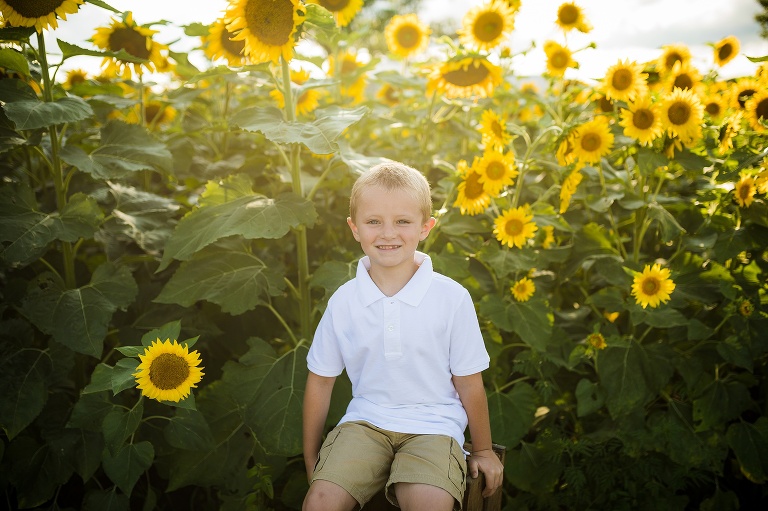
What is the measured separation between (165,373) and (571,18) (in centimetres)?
269

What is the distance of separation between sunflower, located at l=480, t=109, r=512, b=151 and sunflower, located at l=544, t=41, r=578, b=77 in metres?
0.78

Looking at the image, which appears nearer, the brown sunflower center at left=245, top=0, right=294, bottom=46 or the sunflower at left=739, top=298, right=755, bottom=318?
the brown sunflower center at left=245, top=0, right=294, bottom=46

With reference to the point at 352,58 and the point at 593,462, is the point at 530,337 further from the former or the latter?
the point at 352,58

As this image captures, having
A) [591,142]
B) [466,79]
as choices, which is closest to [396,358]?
[591,142]

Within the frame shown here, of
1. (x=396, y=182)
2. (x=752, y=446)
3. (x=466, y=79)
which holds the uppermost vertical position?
(x=466, y=79)

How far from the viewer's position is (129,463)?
6.88ft

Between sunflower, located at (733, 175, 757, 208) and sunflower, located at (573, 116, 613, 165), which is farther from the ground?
sunflower, located at (573, 116, 613, 165)

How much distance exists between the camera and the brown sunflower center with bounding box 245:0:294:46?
2.22m

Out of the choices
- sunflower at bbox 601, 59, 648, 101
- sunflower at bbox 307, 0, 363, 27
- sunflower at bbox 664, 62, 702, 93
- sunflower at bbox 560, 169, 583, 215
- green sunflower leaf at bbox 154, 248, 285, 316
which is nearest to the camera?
green sunflower leaf at bbox 154, 248, 285, 316

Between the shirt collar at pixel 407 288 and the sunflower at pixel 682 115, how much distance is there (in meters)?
1.28

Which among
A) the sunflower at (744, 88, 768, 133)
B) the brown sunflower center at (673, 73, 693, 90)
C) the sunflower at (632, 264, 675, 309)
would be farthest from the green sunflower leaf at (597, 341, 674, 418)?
the brown sunflower center at (673, 73, 693, 90)

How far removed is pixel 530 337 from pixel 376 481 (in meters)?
0.93

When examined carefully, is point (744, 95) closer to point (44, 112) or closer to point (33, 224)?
point (44, 112)

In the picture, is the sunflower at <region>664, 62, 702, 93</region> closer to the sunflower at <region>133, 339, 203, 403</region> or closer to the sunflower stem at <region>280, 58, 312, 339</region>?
the sunflower stem at <region>280, 58, 312, 339</region>
